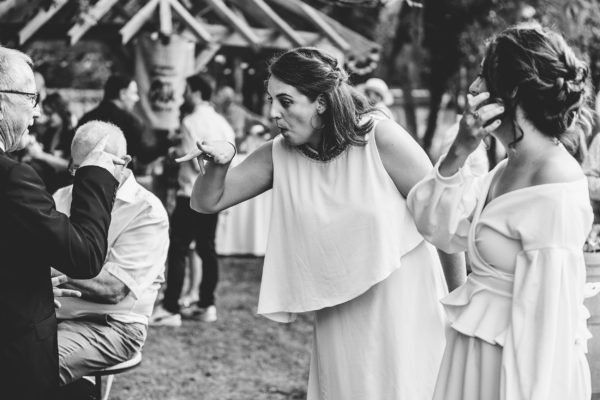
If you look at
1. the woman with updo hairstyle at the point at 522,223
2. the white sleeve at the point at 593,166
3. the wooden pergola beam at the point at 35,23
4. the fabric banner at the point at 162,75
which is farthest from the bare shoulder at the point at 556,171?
the fabric banner at the point at 162,75

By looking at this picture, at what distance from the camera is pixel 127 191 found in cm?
416

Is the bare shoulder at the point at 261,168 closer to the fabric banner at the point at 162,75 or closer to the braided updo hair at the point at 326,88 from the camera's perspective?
the braided updo hair at the point at 326,88

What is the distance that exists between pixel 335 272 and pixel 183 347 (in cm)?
401

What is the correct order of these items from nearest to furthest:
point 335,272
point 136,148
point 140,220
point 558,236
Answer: point 558,236, point 335,272, point 140,220, point 136,148

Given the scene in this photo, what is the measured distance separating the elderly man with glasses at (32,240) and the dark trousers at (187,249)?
4738 mm

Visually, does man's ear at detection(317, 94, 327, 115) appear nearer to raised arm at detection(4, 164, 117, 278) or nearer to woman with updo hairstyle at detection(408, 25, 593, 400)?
woman with updo hairstyle at detection(408, 25, 593, 400)

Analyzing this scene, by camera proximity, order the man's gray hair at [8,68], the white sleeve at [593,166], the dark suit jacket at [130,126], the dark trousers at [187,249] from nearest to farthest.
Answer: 1. the man's gray hair at [8,68]
2. the white sleeve at [593,166]
3. the dark suit jacket at [130,126]
4. the dark trousers at [187,249]

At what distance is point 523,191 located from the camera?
2328 mm

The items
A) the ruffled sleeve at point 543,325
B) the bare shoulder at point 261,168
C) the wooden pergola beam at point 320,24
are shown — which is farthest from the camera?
the wooden pergola beam at point 320,24

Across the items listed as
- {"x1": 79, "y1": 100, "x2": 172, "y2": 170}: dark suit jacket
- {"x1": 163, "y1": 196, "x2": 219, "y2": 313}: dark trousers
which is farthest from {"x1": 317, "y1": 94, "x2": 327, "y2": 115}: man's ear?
{"x1": 163, "y1": 196, "x2": 219, "y2": 313}: dark trousers

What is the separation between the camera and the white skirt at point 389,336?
3.15 meters

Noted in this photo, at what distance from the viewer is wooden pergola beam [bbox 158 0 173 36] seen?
26.2ft

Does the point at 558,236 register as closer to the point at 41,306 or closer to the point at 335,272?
the point at 335,272

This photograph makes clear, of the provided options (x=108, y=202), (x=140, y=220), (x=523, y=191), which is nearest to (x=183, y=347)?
(x=140, y=220)
